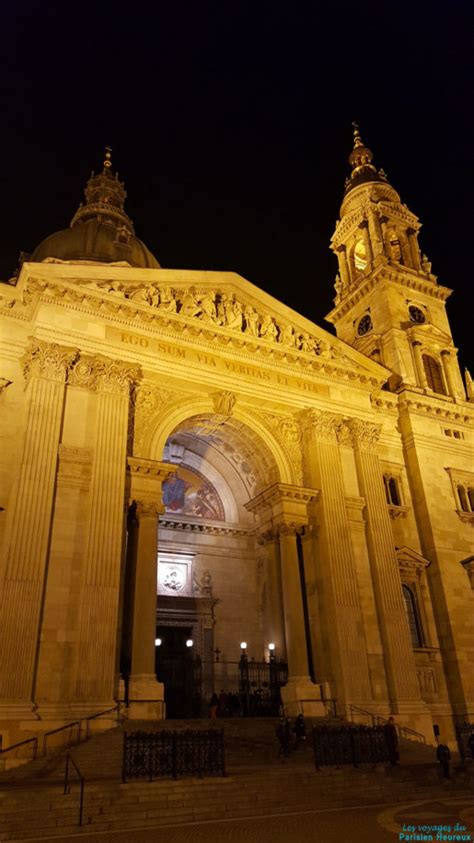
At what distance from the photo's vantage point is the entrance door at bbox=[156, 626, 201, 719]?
77.0ft

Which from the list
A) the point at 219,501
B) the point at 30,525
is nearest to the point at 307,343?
the point at 219,501

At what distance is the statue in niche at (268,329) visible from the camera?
26034 mm

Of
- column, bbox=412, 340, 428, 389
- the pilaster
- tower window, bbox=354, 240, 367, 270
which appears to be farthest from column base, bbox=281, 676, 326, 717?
tower window, bbox=354, 240, 367, 270

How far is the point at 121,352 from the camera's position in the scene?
22312 mm

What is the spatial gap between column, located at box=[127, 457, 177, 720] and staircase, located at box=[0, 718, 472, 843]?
3.79 feet

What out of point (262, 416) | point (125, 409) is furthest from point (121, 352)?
point (262, 416)

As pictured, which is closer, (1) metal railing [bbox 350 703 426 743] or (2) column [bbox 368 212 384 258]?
(1) metal railing [bbox 350 703 426 743]

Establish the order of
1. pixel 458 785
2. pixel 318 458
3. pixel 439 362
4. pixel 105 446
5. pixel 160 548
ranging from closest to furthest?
pixel 458 785, pixel 105 446, pixel 318 458, pixel 160 548, pixel 439 362

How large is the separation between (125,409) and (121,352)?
241 cm

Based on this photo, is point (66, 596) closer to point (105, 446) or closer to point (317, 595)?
point (105, 446)

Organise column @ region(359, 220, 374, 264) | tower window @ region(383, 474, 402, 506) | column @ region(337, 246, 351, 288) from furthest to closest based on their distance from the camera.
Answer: column @ region(337, 246, 351, 288)
column @ region(359, 220, 374, 264)
tower window @ region(383, 474, 402, 506)

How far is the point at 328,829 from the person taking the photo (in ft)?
35.4

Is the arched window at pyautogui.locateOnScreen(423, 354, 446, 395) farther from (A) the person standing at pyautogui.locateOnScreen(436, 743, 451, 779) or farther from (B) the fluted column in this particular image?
(A) the person standing at pyautogui.locateOnScreen(436, 743, 451, 779)

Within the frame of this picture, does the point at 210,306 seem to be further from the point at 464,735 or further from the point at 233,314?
the point at 464,735
